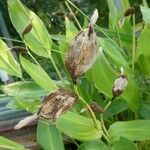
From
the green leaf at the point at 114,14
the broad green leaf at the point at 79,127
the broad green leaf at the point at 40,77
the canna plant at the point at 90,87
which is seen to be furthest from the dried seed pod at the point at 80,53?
the green leaf at the point at 114,14

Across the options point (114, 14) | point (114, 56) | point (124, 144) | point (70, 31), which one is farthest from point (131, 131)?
point (114, 14)

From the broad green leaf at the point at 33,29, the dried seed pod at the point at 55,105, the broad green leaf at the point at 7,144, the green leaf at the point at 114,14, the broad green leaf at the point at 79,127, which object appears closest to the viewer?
the dried seed pod at the point at 55,105

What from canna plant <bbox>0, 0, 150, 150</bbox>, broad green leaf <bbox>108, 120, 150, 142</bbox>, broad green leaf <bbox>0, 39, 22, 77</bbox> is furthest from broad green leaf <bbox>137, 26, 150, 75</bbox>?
broad green leaf <bbox>0, 39, 22, 77</bbox>

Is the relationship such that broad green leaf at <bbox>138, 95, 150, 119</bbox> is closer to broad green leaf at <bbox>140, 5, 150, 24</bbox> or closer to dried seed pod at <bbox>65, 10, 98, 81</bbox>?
broad green leaf at <bbox>140, 5, 150, 24</bbox>

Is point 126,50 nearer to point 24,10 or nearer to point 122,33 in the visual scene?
point 122,33

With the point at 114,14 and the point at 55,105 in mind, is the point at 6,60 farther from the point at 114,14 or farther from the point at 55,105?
the point at 55,105

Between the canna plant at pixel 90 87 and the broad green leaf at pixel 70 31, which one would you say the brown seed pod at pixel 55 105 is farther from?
the broad green leaf at pixel 70 31
